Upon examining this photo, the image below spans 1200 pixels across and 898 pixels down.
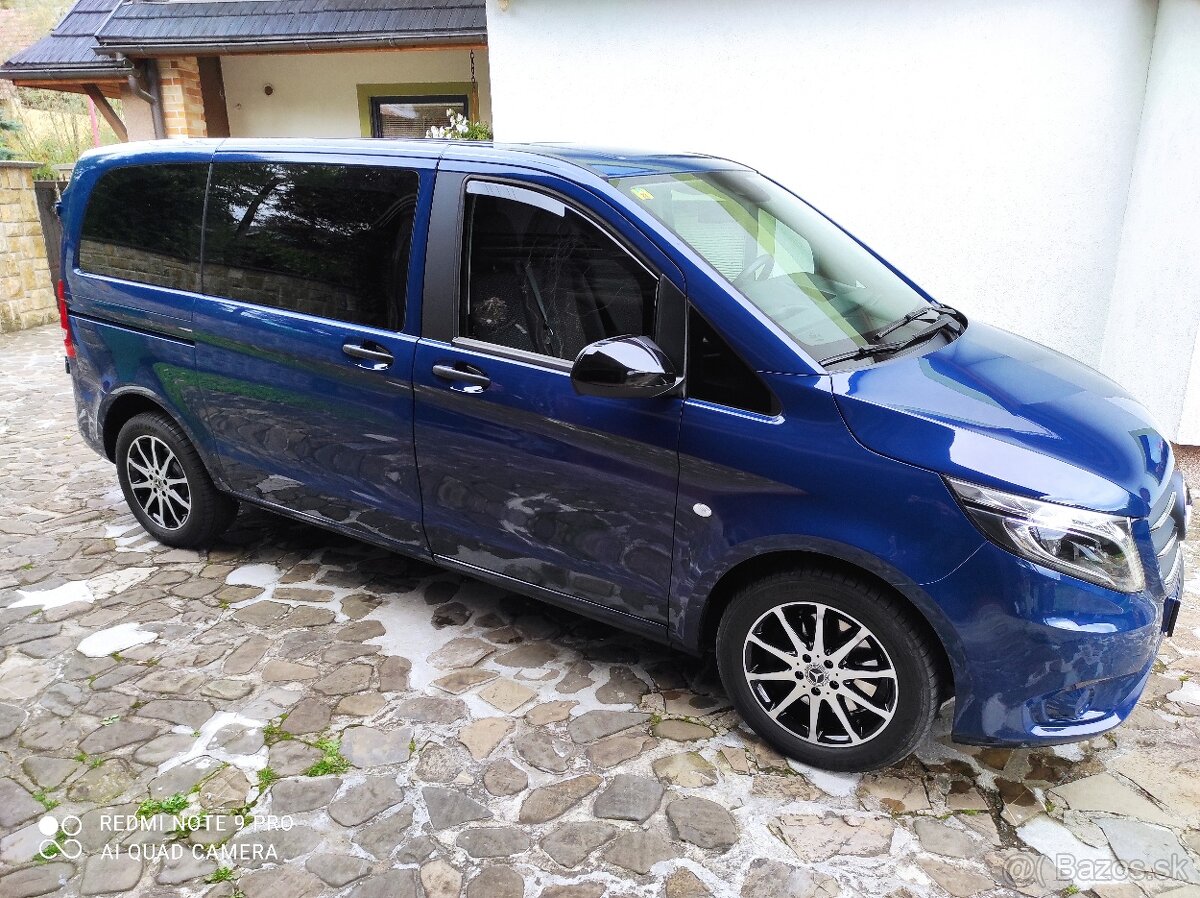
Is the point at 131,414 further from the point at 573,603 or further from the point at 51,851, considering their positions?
the point at 573,603

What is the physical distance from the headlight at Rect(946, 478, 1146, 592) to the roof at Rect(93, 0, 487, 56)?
8.17 metres

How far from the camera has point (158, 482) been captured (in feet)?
15.2

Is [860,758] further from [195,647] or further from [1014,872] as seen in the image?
[195,647]

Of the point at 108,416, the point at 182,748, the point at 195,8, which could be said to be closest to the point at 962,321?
the point at 182,748

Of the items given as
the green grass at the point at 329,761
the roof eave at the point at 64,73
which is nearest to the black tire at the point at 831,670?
the green grass at the point at 329,761

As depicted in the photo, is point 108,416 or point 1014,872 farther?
point 108,416

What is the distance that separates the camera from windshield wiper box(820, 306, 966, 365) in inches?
115

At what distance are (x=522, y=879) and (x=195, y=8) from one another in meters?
11.0

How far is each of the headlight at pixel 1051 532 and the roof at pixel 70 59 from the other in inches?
436

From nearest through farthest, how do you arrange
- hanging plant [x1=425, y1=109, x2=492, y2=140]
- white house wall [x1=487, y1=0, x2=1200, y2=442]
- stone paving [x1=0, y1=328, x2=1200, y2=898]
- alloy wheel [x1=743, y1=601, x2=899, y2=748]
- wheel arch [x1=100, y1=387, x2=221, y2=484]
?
stone paving [x1=0, y1=328, x2=1200, y2=898]
alloy wheel [x1=743, y1=601, x2=899, y2=748]
wheel arch [x1=100, y1=387, x2=221, y2=484]
white house wall [x1=487, y1=0, x2=1200, y2=442]
hanging plant [x1=425, y1=109, x2=492, y2=140]

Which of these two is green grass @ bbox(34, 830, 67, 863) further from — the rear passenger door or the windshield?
the windshield

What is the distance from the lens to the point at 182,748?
3143mm

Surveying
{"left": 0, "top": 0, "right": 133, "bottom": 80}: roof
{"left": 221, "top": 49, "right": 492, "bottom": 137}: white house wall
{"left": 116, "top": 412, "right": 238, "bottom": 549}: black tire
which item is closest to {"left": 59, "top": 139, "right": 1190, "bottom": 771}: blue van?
{"left": 116, "top": 412, "right": 238, "bottom": 549}: black tire

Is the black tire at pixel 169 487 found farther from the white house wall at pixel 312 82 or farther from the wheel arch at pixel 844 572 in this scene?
the white house wall at pixel 312 82
